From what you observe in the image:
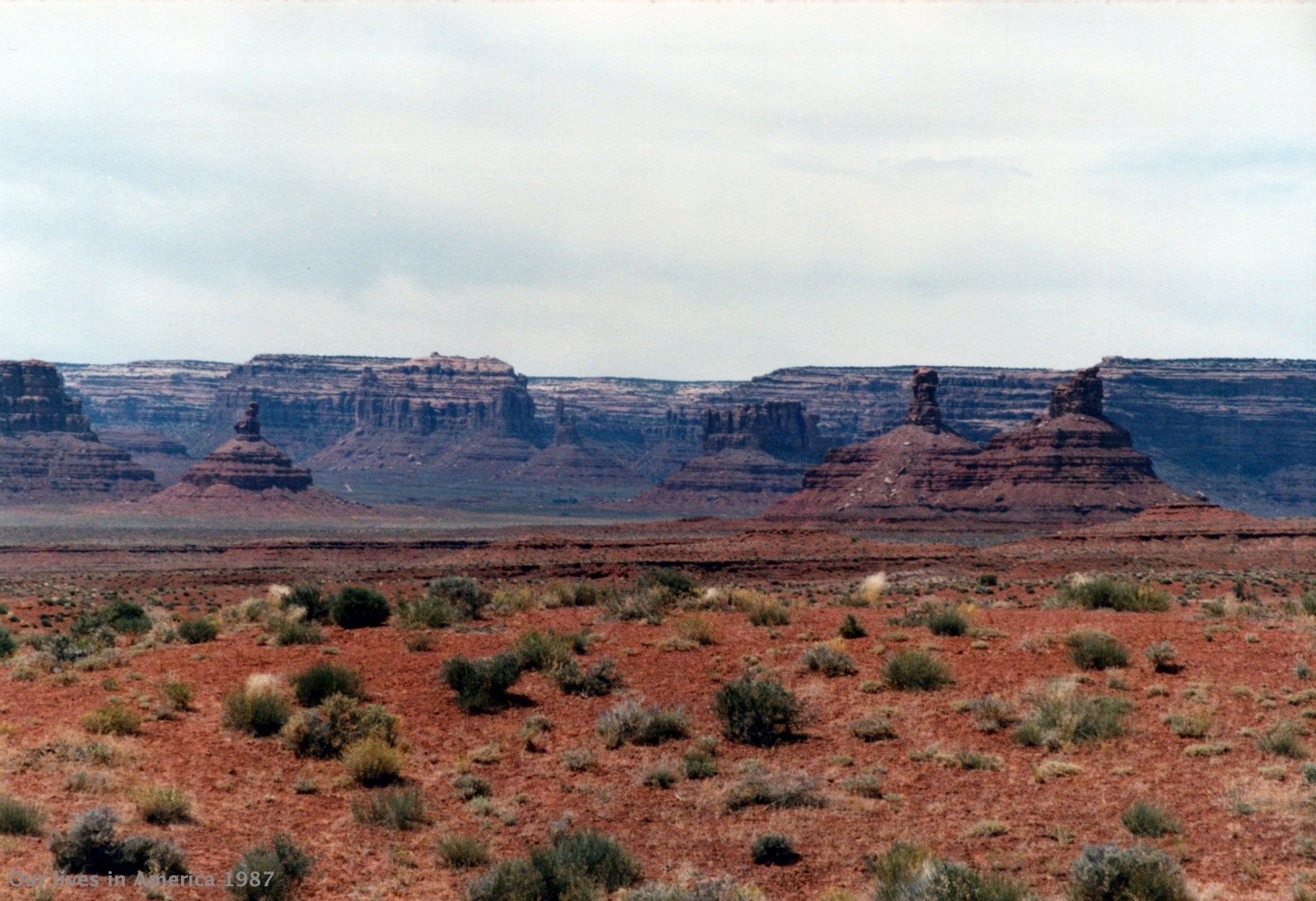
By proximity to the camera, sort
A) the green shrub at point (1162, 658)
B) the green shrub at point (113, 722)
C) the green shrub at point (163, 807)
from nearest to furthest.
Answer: the green shrub at point (163, 807)
the green shrub at point (113, 722)
the green shrub at point (1162, 658)

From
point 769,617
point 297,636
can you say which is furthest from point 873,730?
point 297,636

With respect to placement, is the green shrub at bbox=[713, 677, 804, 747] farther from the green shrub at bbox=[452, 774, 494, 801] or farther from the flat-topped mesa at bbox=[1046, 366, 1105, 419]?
the flat-topped mesa at bbox=[1046, 366, 1105, 419]

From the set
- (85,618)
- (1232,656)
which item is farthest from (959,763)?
(85,618)

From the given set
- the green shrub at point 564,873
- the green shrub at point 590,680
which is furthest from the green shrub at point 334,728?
the green shrub at point 564,873

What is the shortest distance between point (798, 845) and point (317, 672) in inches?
361

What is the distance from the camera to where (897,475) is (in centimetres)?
16988

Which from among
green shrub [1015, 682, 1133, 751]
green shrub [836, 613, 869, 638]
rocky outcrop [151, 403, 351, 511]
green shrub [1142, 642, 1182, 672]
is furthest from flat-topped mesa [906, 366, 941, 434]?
green shrub [1015, 682, 1133, 751]

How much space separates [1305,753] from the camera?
61.0 ft

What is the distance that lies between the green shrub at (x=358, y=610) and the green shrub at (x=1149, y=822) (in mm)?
17191

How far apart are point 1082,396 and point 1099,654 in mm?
149001

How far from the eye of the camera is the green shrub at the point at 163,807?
17.3 meters

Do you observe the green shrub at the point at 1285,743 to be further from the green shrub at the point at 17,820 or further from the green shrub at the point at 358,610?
the green shrub at the point at 358,610

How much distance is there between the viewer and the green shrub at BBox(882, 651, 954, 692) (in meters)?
22.6

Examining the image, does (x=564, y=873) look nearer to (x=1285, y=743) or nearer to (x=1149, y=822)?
(x=1149, y=822)
